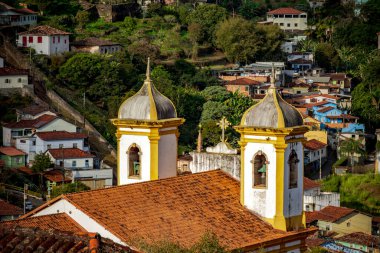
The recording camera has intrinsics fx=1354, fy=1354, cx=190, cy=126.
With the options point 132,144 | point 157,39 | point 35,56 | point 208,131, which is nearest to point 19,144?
point 208,131

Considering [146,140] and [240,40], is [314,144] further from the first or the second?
[146,140]

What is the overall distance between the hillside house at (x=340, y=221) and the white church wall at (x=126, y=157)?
63.2 feet

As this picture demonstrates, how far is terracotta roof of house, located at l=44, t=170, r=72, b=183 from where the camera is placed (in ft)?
169

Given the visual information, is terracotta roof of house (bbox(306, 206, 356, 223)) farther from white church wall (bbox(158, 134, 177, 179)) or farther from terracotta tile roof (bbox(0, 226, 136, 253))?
terracotta tile roof (bbox(0, 226, 136, 253))

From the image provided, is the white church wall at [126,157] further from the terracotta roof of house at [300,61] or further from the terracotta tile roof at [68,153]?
the terracotta roof of house at [300,61]

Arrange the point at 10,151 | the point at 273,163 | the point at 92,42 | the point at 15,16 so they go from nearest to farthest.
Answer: the point at 273,163 → the point at 10,151 → the point at 92,42 → the point at 15,16

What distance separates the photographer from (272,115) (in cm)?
2391

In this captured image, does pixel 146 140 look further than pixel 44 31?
No

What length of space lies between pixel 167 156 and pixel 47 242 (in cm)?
1175

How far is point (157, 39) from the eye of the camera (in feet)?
252

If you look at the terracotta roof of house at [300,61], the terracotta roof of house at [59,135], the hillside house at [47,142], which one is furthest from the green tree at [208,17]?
the hillside house at [47,142]

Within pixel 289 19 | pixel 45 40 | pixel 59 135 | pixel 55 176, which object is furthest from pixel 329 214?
pixel 289 19

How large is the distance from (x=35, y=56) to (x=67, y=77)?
3.15 meters

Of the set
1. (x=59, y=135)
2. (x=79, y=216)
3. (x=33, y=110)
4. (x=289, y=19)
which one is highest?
(x=289, y=19)
